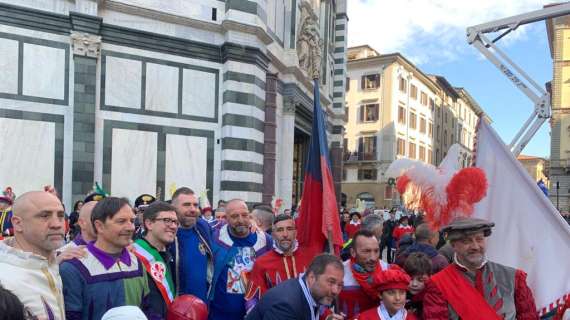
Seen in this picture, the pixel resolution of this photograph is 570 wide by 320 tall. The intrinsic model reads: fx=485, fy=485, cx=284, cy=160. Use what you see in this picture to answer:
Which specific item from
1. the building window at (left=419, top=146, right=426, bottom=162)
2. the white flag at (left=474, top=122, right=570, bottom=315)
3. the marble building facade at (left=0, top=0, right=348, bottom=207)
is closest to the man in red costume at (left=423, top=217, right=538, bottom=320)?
the white flag at (left=474, top=122, right=570, bottom=315)

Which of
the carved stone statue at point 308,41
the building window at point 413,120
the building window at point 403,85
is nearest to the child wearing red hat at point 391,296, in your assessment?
the carved stone statue at point 308,41

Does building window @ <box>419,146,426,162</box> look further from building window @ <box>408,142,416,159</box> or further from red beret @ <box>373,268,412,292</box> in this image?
red beret @ <box>373,268,412,292</box>

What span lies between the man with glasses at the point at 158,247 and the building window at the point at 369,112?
43.4 metres

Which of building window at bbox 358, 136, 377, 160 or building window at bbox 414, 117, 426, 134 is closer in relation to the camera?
building window at bbox 358, 136, 377, 160

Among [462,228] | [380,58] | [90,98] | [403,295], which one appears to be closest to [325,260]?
[403,295]

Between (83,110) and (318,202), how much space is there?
8220 millimetres

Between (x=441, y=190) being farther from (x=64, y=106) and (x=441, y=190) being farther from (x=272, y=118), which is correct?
(x=272, y=118)

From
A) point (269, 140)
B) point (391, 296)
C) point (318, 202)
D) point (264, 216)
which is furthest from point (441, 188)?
point (269, 140)

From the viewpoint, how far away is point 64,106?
36.2 feet

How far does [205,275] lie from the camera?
170 inches

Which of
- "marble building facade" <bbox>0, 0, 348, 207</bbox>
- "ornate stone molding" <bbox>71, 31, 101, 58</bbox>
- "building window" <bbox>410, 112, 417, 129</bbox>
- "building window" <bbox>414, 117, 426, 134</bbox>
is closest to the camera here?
"marble building facade" <bbox>0, 0, 348, 207</bbox>

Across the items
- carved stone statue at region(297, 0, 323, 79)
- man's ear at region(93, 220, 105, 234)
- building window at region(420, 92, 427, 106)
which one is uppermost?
building window at region(420, 92, 427, 106)

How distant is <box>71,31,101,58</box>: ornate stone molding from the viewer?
11.0 m

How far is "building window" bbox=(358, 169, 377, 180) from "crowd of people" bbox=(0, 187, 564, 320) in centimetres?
4201
